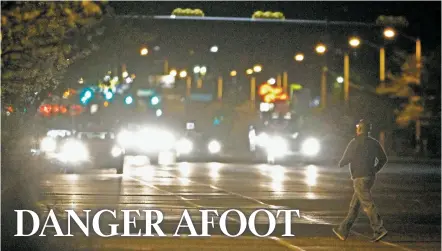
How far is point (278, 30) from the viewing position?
4638cm

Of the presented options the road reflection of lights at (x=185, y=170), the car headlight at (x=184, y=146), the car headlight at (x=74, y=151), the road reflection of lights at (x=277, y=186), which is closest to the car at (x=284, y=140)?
the car headlight at (x=184, y=146)

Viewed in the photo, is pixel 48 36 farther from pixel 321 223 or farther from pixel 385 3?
pixel 385 3

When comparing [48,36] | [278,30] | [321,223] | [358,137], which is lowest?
[321,223]

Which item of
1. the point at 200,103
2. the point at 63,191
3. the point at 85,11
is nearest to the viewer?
the point at 85,11

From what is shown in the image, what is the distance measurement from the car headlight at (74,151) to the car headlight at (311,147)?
2492 centimetres

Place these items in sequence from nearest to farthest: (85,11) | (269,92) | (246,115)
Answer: (85,11), (269,92), (246,115)

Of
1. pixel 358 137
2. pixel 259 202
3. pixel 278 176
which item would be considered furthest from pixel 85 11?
pixel 278 176

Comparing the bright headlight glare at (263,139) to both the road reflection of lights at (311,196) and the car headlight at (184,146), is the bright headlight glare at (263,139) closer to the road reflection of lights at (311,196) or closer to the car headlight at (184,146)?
the car headlight at (184,146)

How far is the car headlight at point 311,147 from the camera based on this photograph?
2373 inches

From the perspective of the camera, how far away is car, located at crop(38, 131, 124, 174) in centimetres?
3634

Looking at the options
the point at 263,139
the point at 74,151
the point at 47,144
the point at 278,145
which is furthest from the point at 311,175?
the point at 263,139

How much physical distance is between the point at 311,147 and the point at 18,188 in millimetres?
34486

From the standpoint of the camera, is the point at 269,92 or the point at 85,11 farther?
the point at 269,92

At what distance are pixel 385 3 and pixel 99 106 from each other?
55.8 feet
